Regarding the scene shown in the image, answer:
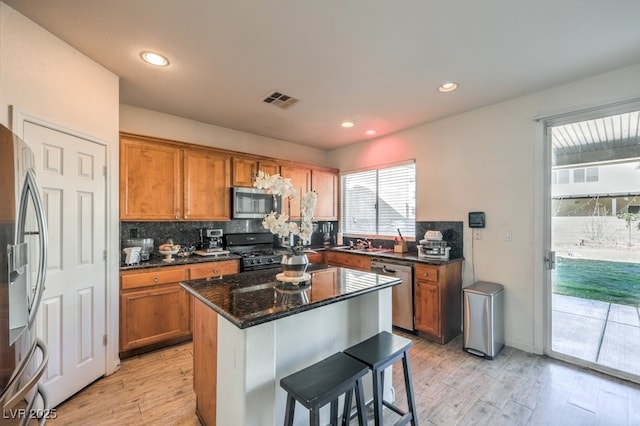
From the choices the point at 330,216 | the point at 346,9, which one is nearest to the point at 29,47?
the point at 346,9

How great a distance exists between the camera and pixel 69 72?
212cm

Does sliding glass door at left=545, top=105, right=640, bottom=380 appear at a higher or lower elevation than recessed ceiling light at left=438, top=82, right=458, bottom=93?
lower

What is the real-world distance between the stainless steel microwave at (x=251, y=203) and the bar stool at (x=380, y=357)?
2345 mm

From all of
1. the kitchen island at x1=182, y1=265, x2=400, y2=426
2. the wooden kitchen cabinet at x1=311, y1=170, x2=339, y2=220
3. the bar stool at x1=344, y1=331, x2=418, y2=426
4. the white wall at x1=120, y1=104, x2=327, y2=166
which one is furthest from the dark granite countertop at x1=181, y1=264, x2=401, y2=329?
the wooden kitchen cabinet at x1=311, y1=170, x2=339, y2=220

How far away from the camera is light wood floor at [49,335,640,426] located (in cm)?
192

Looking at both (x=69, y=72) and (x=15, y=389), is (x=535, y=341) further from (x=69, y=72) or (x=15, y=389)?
(x=69, y=72)

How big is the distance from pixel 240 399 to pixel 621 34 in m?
3.38

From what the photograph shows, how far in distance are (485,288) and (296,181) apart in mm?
2902

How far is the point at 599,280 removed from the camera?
8.69 feet

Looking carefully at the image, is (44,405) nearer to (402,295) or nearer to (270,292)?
(270,292)

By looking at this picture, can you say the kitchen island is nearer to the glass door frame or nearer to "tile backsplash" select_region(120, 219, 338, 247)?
"tile backsplash" select_region(120, 219, 338, 247)

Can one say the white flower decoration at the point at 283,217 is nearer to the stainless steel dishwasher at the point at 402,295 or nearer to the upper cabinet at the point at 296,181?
the stainless steel dishwasher at the point at 402,295

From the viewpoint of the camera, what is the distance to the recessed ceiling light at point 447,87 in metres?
2.69

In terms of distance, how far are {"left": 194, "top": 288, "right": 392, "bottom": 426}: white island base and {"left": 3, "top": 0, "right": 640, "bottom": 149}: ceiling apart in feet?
6.08
